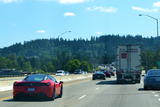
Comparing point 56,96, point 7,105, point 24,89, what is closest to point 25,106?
point 7,105

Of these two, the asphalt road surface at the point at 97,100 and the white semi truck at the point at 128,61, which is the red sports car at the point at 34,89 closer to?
the asphalt road surface at the point at 97,100

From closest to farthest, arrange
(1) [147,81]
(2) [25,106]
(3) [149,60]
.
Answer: (2) [25,106] < (1) [147,81] < (3) [149,60]

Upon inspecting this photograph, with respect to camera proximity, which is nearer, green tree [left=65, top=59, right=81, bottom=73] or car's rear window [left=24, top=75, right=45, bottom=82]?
car's rear window [left=24, top=75, right=45, bottom=82]

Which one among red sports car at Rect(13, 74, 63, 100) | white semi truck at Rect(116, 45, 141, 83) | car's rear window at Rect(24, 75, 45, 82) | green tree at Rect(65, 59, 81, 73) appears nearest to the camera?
red sports car at Rect(13, 74, 63, 100)

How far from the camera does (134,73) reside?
4328 centimetres

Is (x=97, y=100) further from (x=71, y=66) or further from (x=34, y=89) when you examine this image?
(x=71, y=66)

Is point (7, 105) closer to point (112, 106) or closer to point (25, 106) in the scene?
point (25, 106)

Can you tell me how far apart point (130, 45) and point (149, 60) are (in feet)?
364

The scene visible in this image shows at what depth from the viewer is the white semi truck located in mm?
42750

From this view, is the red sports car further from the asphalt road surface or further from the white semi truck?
the white semi truck

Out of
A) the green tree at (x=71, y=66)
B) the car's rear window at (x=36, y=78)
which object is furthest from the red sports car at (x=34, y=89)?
the green tree at (x=71, y=66)

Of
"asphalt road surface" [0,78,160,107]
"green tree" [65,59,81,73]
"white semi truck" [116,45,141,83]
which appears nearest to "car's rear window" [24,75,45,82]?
"asphalt road surface" [0,78,160,107]

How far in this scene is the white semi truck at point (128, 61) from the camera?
Answer: 42.8 m

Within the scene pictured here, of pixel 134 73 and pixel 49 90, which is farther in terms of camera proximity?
pixel 134 73
